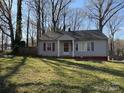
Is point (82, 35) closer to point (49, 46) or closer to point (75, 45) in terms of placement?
point (75, 45)

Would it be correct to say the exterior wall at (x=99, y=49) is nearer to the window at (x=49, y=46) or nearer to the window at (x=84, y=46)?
the window at (x=84, y=46)

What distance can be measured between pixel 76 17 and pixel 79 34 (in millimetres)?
40836

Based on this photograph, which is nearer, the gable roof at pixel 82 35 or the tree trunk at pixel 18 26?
the gable roof at pixel 82 35

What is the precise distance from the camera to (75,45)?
42.0 m

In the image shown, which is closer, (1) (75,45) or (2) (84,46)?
(2) (84,46)

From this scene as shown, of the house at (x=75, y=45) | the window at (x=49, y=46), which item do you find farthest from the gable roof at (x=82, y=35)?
the window at (x=49, y=46)

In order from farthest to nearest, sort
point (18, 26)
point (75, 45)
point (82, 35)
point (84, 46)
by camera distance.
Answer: point (18, 26)
point (82, 35)
point (75, 45)
point (84, 46)

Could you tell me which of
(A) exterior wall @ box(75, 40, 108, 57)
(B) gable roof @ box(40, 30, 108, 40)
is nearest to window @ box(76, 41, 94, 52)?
(A) exterior wall @ box(75, 40, 108, 57)

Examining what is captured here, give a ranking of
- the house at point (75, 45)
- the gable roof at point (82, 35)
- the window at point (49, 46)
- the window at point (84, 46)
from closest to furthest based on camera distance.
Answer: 1. the house at point (75, 45)
2. the window at point (84, 46)
3. the gable roof at point (82, 35)
4. the window at point (49, 46)

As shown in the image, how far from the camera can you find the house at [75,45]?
40.6m

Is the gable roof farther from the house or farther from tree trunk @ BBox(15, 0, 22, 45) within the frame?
tree trunk @ BBox(15, 0, 22, 45)

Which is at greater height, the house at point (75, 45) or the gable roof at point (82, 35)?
the gable roof at point (82, 35)

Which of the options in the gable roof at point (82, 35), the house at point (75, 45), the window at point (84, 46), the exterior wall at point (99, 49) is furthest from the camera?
the gable roof at point (82, 35)

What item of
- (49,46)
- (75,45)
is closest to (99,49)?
(75,45)
